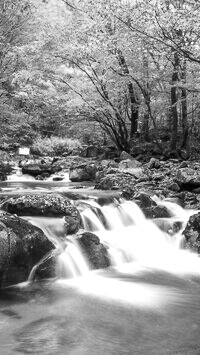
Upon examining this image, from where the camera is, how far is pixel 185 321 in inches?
171

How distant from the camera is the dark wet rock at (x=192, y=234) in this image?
788 centimetres

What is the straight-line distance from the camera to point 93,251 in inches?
258

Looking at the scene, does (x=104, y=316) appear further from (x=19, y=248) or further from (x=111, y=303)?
(x=19, y=248)

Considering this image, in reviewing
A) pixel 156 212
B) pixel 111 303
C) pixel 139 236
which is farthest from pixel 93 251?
pixel 156 212

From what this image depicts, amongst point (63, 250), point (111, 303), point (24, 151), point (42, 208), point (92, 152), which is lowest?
point (111, 303)

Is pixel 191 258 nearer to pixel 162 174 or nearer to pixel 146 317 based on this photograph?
pixel 146 317

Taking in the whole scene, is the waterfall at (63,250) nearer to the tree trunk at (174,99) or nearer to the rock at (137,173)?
the rock at (137,173)

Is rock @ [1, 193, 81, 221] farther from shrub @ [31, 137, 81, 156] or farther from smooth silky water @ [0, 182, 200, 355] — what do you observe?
shrub @ [31, 137, 81, 156]

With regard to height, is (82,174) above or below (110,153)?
below

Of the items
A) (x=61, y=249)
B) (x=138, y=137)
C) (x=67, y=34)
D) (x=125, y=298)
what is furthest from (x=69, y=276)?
(x=138, y=137)

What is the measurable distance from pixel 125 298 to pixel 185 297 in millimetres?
962

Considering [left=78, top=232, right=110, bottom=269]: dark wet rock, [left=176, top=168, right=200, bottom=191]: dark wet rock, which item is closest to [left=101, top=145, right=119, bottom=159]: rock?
[left=176, top=168, right=200, bottom=191]: dark wet rock

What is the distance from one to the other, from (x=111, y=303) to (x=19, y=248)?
70.3 inches

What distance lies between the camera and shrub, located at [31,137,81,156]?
23.0 metres
